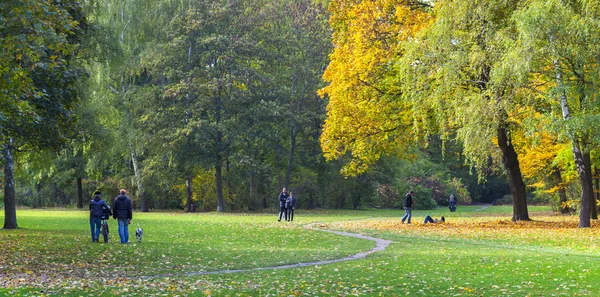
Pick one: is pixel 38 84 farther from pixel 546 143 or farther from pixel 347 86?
pixel 546 143

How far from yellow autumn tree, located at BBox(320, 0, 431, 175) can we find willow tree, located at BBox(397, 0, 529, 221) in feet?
6.34

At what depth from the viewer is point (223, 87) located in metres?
50.9

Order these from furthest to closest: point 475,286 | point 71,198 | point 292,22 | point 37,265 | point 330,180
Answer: point 71,198
point 330,180
point 292,22
point 37,265
point 475,286

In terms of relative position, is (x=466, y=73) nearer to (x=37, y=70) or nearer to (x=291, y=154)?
(x=37, y=70)

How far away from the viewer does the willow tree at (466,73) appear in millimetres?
25734

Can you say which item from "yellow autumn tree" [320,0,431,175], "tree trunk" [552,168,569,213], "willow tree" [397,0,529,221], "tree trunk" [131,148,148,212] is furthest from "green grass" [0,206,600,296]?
"tree trunk" [131,148,148,212]

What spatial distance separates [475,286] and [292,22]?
1743 inches

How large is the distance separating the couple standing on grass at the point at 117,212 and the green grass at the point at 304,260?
0.56 meters

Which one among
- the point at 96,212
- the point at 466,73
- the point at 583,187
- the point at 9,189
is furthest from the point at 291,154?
the point at 96,212

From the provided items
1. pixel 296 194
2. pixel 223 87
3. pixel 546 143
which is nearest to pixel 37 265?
pixel 546 143

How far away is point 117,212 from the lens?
70.5ft

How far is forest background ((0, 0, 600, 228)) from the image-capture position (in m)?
23.1

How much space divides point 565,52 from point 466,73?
541cm

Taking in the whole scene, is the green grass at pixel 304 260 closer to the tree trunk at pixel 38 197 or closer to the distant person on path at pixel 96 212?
the distant person on path at pixel 96 212
